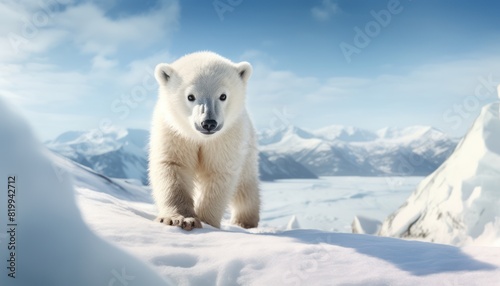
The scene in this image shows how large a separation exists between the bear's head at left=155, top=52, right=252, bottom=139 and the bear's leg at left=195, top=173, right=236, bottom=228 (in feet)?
1.56

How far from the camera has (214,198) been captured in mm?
4727

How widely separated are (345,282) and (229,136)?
2305 millimetres

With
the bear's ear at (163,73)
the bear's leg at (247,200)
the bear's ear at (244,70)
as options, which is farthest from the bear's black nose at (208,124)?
the bear's leg at (247,200)

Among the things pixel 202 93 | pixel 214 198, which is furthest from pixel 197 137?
pixel 214 198

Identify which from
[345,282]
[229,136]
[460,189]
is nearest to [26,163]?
[229,136]

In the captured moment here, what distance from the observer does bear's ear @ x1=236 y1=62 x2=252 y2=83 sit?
5078mm

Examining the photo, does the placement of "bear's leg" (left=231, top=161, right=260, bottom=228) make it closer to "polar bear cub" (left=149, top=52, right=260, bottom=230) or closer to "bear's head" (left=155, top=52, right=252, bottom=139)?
"polar bear cub" (left=149, top=52, right=260, bottom=230)

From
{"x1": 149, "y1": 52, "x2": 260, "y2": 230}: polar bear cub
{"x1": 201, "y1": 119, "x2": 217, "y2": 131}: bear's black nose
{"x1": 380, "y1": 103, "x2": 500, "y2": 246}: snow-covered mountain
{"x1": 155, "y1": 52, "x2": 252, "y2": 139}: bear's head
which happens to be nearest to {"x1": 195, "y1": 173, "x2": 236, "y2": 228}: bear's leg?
{"x1": 149, "y1": 52, "x2": 260, "y2": 230}: polar bear cub

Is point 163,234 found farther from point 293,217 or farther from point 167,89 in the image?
point 293,217

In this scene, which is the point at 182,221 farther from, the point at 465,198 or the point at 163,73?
the point at 465,198

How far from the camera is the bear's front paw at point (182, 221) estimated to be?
393 centimetres

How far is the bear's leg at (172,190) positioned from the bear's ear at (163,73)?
85cm

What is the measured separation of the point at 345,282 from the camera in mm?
2795

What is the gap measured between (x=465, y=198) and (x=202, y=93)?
217 inches
